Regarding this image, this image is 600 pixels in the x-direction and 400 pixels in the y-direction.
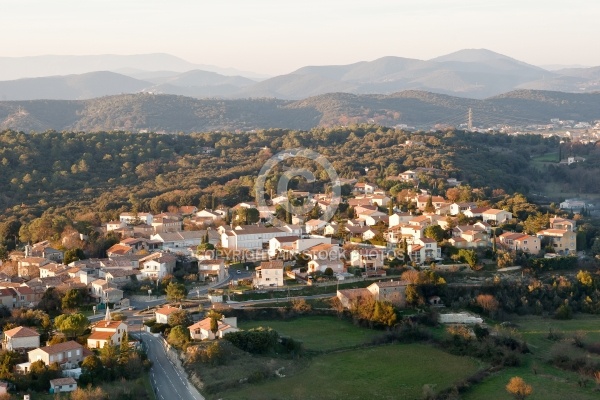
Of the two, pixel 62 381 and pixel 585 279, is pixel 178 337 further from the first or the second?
pixel 585 279

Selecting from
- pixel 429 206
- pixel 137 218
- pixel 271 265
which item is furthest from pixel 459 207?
pixel 137 218

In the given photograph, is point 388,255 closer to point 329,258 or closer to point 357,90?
point 329,258

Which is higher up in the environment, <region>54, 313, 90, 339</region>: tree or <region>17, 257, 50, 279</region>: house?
<region>54, 313, 90, 339</region>: tree

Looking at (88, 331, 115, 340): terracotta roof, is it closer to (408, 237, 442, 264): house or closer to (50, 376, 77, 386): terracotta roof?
(50, 376, 77, 386): terracotta roof

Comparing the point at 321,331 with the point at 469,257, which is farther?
the point at 469,257

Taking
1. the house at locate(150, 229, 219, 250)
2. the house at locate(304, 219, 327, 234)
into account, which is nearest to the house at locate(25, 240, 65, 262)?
the house at locate(150, 229, 219, 250)

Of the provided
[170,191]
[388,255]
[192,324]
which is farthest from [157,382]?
[170,191]

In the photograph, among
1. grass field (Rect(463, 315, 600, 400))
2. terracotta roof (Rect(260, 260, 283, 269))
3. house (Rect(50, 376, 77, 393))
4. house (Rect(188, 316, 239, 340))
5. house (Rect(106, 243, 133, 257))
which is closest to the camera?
house (Rect(50, 376, 77, 393))

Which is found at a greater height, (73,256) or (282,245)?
(73,256)
